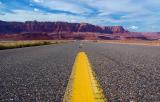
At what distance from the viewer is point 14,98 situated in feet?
10.2

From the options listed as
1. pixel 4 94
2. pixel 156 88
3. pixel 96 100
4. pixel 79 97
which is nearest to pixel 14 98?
pixel 4 94

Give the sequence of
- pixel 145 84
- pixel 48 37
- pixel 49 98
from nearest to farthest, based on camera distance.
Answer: pixel 49 98, pixel 145 84, pixel 48 37

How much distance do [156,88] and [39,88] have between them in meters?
1.42

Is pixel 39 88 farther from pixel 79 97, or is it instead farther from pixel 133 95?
pixel 133 95

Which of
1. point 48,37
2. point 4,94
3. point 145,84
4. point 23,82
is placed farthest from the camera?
point 48,37

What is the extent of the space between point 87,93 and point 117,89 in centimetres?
55

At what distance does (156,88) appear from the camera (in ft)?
12.0

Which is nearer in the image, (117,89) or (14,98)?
(14,98)

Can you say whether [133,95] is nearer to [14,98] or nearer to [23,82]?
[14,98]

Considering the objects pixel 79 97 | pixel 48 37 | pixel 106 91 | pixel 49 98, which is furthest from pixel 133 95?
pixel 48 37

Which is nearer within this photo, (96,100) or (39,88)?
(96,100)

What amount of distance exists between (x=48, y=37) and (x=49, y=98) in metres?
190

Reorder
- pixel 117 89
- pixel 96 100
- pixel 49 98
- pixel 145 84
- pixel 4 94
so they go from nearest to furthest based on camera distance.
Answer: pixel 96 100
pixel 49 98
pixel 4 94
pixel 117 89
pixel 145 84

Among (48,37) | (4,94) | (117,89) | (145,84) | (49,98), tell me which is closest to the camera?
(49,98)
